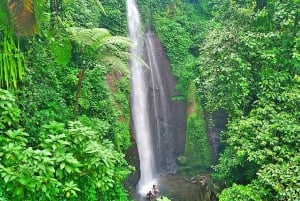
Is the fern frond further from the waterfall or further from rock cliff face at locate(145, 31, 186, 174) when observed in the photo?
rock cliff face at locate(145, 31, 186, 174)

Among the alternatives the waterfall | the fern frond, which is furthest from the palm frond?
the waterfall

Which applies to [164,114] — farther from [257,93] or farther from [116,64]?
[116,64]

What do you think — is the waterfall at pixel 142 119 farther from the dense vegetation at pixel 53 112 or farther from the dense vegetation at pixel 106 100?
the dense vegetation at pixel 53 112

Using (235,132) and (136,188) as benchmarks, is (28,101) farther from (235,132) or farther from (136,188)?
(136,188)

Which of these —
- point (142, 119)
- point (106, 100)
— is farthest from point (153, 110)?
point (106, 100)

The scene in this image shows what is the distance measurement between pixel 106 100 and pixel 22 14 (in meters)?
3.35

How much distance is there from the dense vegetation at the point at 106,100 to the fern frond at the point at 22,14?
0.01 m

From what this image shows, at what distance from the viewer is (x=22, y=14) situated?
14.5 feet

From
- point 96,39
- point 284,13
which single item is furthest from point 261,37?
point 96,39

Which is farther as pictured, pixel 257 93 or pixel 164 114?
pixel 164 114

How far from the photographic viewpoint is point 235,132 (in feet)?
25.7

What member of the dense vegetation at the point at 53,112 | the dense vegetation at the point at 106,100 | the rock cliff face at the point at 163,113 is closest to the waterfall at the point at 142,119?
the rock cliff face at the point at 163,113

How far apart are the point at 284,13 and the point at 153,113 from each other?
545 centimetres

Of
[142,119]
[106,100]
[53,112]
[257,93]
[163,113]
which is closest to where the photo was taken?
[53,112]
